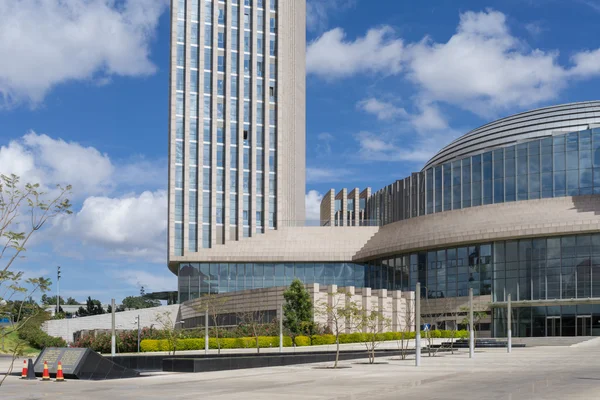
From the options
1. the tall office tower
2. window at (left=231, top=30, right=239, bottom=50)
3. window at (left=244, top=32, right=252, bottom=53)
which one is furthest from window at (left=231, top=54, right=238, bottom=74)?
window at (left=244, top=32, right=252, bottom=53)

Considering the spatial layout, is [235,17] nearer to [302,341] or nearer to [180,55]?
[180,55]

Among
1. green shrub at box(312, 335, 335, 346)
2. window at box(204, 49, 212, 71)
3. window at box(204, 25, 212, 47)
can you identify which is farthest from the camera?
window at box(204, 25, 212, 47)

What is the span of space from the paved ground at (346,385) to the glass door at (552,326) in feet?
126

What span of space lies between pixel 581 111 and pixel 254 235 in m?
42.4

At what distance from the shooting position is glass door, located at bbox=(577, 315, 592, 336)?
227 ft

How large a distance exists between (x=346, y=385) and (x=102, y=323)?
6669 cm

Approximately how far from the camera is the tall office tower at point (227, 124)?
92.6m

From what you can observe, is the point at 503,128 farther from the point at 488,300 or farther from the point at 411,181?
the point at 488,300

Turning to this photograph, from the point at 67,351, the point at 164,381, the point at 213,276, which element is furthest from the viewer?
the point at 213,276

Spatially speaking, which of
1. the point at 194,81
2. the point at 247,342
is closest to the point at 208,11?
the point at 194,81

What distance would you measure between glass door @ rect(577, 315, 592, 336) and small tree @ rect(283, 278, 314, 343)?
26810mm

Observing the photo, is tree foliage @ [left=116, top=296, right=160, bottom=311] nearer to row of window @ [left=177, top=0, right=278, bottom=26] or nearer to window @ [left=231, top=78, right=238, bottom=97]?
window @ [left=231, top=78, right=238, bottom=97]

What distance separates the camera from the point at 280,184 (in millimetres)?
95000

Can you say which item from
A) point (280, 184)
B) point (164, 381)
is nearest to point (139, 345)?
point (164, 381)
